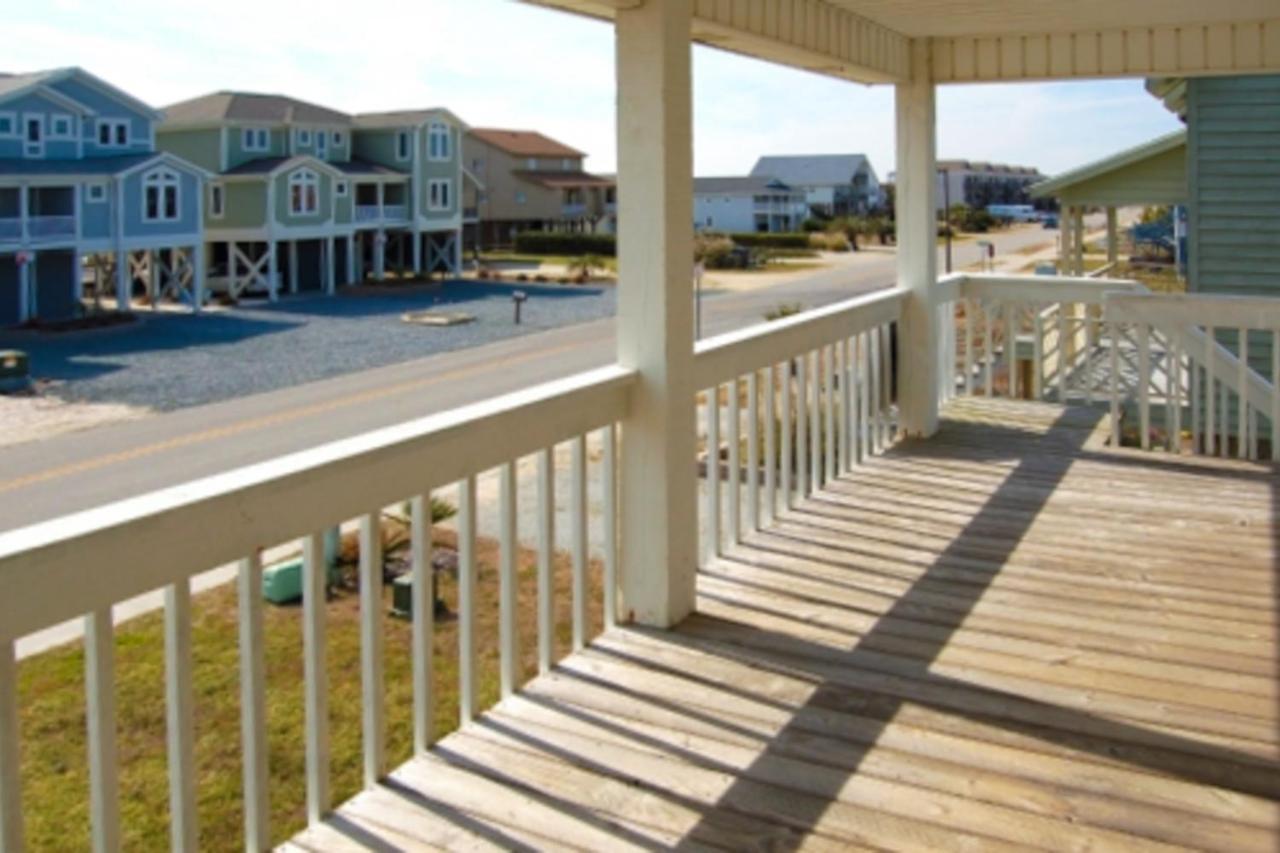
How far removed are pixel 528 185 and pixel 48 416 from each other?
36208mm

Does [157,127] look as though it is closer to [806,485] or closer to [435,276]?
[435,276]

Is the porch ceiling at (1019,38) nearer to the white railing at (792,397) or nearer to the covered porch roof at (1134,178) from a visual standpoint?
the white railing at (792,397)

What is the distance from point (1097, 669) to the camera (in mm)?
2963

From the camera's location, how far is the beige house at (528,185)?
41.1m

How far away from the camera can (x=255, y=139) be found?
24.6 metres

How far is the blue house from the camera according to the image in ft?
37.1

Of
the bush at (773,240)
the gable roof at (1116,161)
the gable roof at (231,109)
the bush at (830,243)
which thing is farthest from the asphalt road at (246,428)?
the bush at (773,240)

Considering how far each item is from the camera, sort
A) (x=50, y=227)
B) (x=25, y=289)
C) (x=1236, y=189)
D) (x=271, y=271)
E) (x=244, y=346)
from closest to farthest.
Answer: (x=1236, y=189), (x=244, y=346), (x=25, y=289), (x=50, y=227), (x=271, y=271)

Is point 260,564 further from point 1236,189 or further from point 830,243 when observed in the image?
point 830,243

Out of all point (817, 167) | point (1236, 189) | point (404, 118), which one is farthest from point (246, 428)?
point (817, 167)

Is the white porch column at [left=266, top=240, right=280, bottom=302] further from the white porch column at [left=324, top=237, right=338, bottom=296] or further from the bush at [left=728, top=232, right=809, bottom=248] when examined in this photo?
the bush at [left=728, top=232, right=809, bottom=248]

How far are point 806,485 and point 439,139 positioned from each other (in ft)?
101

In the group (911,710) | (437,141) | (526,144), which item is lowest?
(911,710)

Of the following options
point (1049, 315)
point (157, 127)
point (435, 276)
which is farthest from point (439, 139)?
point (1049, 315)
